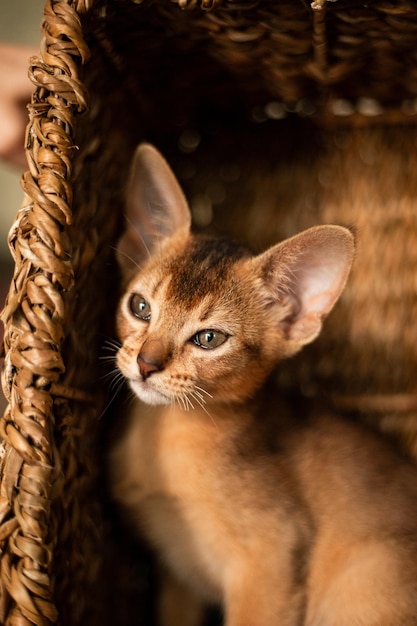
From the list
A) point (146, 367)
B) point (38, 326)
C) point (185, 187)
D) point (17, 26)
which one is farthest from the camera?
point (17, 26)

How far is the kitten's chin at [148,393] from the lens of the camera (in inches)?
44.1

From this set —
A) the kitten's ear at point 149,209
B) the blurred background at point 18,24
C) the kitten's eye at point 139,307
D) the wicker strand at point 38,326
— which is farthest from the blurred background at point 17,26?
the wicker strand at point 38,326

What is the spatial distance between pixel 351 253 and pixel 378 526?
0.52 meters

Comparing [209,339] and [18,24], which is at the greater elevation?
[18,24]

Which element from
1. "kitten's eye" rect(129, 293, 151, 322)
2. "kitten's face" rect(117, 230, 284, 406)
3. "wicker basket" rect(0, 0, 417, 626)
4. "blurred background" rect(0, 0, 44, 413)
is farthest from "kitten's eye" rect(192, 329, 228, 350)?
"blurred background" rect(0, 0, 44, 413)

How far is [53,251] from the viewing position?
995 millimetres

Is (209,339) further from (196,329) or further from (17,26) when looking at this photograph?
(17,26)

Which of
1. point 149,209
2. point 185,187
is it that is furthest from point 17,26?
point 149,209

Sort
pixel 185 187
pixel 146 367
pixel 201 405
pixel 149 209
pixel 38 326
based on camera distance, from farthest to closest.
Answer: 1. pixel 185 187
2. pixel 149 209
3. pixel 201 405
4. pixel 146 367
5. pixel 38 326

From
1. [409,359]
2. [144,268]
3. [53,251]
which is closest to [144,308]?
[144,268]

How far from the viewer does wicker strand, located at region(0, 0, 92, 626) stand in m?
0.95

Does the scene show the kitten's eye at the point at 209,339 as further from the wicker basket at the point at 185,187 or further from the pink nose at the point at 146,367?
the wicker basket at the point at 185,187

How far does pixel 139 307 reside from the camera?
1.25m

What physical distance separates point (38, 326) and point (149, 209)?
0.49 m
